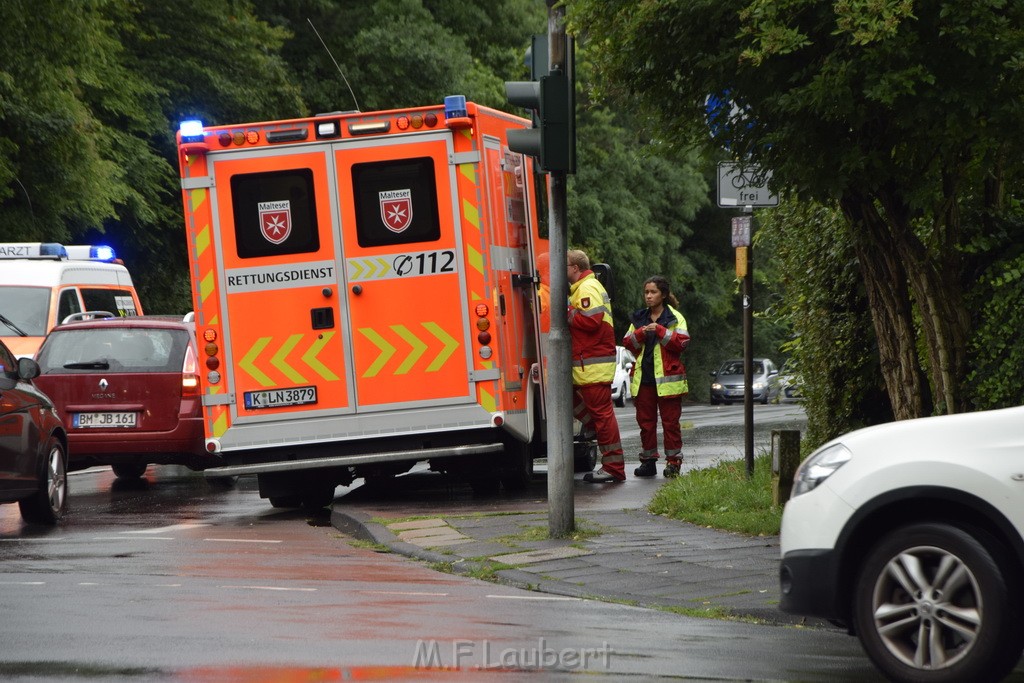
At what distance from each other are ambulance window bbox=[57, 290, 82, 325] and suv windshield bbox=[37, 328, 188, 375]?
12.8 feet

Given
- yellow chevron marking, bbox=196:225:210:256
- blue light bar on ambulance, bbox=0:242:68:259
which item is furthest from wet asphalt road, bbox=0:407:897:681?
blue light bar on ambulance, bbox=0:242:68:259

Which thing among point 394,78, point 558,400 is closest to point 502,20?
point 394,78

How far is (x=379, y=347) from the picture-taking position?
44.7ft

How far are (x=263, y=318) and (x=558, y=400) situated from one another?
3453 millimetres

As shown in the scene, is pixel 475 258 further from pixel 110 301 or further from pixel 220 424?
pixel 110 301

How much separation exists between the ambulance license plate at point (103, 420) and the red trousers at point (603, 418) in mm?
4160

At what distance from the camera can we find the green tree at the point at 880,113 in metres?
8.94

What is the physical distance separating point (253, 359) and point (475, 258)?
192cm

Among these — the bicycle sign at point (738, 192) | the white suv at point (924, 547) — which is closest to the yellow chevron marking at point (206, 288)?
the bicycle sign at point (738, 192)

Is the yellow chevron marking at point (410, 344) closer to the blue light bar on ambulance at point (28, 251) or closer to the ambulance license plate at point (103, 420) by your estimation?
the ambulance license plate at point (103, 420)

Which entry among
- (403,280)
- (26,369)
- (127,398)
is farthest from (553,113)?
(127,398)

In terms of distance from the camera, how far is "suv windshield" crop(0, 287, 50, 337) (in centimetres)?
2038

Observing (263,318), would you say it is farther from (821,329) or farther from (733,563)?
(733,563)

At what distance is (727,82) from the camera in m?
9.82
